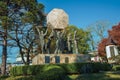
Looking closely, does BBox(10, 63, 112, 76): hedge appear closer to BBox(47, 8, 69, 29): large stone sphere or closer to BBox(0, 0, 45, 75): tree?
Result: BBox(47, 8, 69, 29): large stone sphere

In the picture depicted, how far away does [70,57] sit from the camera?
20.3 meters

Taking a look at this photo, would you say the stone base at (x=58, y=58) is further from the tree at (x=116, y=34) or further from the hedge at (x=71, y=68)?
the tree at (x=116, y=34)

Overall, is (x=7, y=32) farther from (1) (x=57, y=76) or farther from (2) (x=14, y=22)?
(1) (x=57, y=76)

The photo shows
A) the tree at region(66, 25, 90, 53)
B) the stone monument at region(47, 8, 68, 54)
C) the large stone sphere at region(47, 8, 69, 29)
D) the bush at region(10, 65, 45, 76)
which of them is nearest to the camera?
the bush at region(10, 65, 45, 76)

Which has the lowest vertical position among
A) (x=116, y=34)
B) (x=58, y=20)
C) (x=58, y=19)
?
(x=116, y=34)

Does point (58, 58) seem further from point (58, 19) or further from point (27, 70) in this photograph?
point (58, 19)

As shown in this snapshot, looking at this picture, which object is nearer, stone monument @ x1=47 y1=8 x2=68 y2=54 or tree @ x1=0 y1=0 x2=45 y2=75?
stone monument @ x1=47 y1=8 x2=68 y2=54

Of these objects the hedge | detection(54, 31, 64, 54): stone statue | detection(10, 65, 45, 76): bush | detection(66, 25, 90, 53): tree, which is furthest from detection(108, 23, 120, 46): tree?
detection(10, 65, 45, 76): bush

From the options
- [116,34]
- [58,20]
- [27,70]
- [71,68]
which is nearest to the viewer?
[71,68]

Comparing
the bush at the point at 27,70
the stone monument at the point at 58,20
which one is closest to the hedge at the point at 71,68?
the bush at the point at 27,70

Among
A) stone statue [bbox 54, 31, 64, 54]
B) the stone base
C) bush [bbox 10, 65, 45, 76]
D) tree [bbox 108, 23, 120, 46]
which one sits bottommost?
bush [bbox 10, 65, 45, 76]

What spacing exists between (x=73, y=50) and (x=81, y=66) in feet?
19.8

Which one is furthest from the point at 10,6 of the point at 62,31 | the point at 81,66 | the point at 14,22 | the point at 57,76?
the point at 57,76

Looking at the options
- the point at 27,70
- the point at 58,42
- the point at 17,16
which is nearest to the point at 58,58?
the point at 58,42
